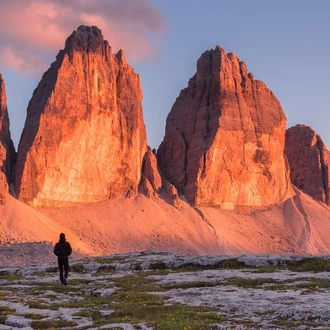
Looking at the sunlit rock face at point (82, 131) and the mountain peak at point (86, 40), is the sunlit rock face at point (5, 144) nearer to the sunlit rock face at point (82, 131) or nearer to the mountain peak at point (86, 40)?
the sunlit rock face at point (82, 131)

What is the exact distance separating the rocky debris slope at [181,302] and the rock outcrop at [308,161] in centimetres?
11062

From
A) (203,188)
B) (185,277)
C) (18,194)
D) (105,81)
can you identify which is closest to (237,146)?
(203,188)

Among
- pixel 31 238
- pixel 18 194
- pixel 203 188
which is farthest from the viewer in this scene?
pixel 203 188

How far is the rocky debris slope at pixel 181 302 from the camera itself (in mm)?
18562

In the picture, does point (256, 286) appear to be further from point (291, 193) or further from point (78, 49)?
point (291, 193)

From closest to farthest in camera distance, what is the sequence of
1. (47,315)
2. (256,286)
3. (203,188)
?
(47,315), (256,286), (203,188)

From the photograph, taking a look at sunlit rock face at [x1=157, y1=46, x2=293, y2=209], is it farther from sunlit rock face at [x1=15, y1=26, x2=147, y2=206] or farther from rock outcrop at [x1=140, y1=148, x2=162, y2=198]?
sunlit rock face at [x1=15, y1=26, x2=147, y2=206]

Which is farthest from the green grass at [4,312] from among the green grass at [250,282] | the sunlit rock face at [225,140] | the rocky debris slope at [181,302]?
the sunlit rock face at [225,140]

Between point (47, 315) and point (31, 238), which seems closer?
point (47, 315)

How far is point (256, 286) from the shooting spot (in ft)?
91.5

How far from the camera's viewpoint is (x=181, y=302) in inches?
917

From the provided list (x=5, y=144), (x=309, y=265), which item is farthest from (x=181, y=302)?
(x=5, y=144)

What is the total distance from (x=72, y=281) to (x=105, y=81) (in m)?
76.2

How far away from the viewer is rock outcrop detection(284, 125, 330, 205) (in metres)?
146
